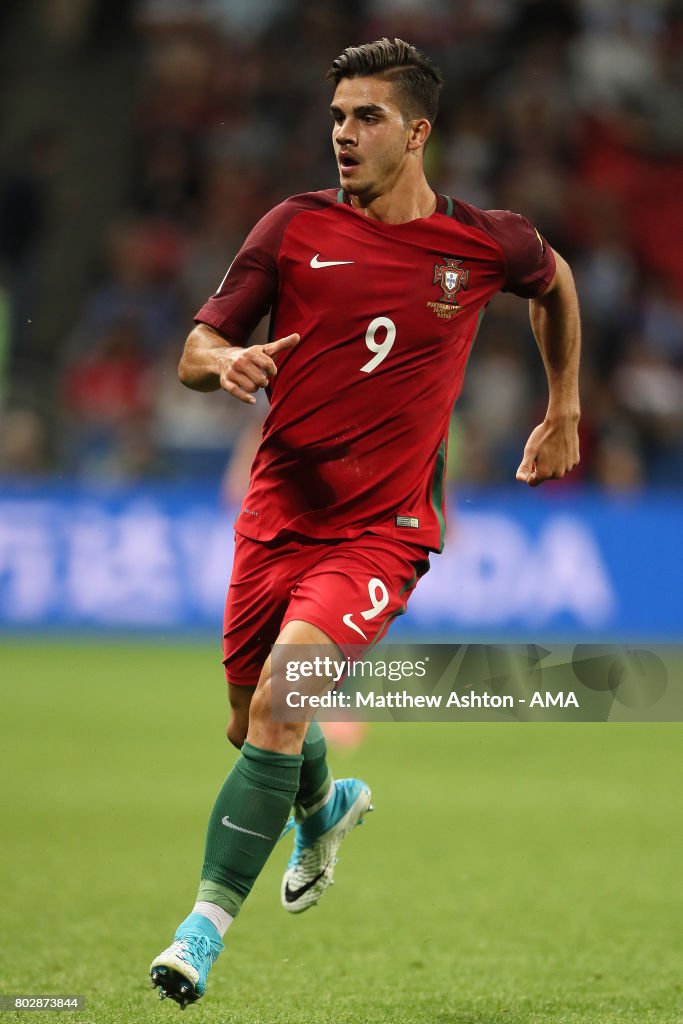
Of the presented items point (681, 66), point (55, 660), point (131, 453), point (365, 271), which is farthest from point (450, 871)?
point (681, 66)

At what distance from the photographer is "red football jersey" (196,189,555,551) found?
454 cm

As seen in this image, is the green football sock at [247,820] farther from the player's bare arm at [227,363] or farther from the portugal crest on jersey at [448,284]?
the portugal crest on jersey at [448,284]

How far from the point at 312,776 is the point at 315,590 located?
1034mm

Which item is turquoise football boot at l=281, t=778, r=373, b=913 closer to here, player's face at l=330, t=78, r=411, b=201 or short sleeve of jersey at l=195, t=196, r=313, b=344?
short sleeve of jersey at l=195, t=196, r=313, b=344

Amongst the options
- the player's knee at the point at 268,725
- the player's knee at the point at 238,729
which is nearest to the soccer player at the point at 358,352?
the player's knee at the point at 238,729

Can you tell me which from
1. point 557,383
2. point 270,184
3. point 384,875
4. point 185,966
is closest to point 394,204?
point 557,383

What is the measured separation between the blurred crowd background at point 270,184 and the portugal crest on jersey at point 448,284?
25.3 feet

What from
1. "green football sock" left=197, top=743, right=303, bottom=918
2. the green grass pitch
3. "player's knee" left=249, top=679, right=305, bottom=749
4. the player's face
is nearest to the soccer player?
the player's face

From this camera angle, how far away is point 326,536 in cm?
454

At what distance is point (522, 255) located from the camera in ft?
15.9

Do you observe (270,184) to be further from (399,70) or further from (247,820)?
(247,820)

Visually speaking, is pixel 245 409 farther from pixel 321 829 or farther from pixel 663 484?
pixel 321 829

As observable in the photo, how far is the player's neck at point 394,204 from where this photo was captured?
463 centimetres

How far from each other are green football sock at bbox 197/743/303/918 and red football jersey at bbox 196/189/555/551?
749mm
